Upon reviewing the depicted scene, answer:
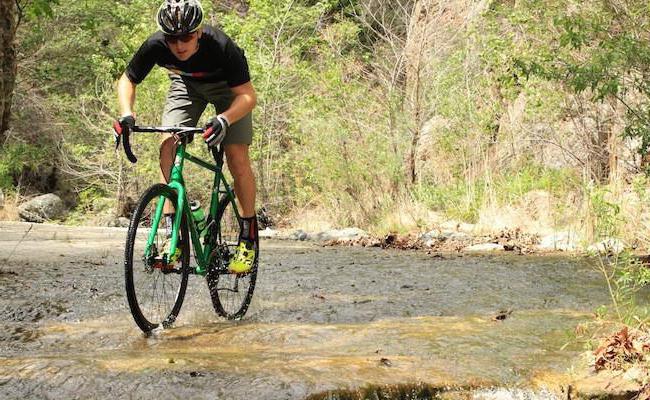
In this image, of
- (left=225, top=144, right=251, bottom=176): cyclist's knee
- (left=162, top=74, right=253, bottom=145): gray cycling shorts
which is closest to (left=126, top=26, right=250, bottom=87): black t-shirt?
(left=162, top=74, right=253, bottom=145): gray cycling shorts

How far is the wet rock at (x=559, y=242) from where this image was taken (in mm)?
9656

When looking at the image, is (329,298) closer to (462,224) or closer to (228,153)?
(228,153)

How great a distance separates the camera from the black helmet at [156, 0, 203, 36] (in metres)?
4.16

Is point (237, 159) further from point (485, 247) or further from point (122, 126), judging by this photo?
point (485, 247)

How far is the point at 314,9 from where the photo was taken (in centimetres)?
2078

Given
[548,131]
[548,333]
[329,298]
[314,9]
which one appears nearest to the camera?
[548,333]

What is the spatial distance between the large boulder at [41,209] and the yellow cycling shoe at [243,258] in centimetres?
2004

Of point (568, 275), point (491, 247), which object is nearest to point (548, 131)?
point (491, 247)

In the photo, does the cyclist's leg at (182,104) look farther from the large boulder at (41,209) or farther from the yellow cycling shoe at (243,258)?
the large boulder at (41,209)

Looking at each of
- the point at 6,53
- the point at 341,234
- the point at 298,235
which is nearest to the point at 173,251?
the point at 6,53

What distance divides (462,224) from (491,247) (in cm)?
182

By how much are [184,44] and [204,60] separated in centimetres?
23

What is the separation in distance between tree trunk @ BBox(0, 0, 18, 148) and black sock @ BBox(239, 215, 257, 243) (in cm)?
244

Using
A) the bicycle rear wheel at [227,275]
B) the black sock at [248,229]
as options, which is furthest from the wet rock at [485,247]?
the black sock at [248,229]
